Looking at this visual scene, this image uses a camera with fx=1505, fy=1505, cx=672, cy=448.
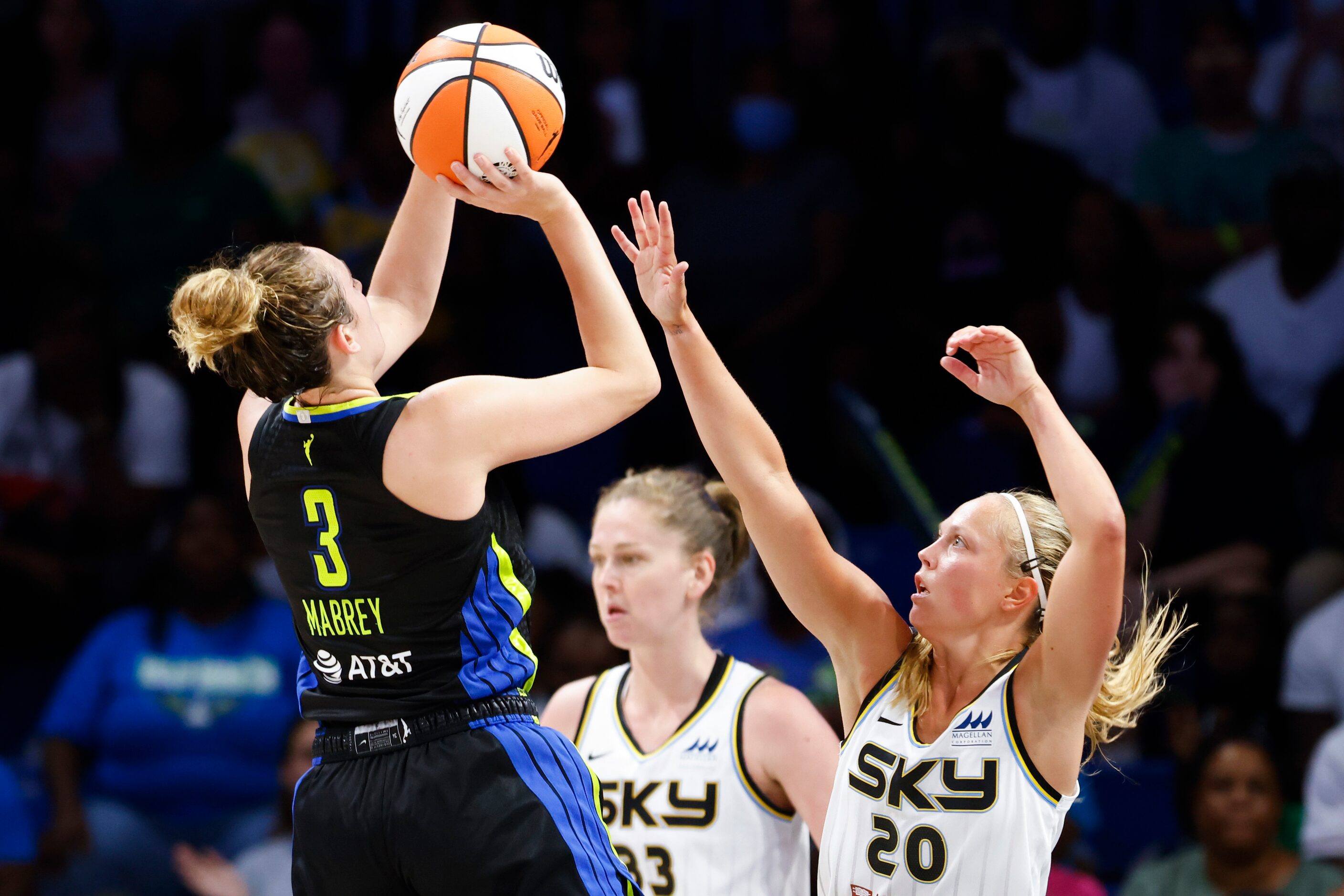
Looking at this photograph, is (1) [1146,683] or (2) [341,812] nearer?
(2) [341,812]

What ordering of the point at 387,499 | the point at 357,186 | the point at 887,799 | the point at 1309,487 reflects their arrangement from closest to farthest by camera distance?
the point at 387,499, the point at 887,799, the point at 1309,487, the point at 357,186

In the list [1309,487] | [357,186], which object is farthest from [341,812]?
[357,186]

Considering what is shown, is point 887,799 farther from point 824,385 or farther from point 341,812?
point 824,385

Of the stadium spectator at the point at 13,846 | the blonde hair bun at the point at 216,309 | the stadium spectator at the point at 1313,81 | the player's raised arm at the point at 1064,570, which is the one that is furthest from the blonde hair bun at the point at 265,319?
the stadium spectator at the point at 1313,81

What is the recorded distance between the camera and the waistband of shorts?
112 inches

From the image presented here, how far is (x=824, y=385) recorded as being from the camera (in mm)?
7453

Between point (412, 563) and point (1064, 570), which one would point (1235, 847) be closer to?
point (1064, 570)

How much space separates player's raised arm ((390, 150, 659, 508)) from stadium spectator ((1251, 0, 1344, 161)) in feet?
20.6

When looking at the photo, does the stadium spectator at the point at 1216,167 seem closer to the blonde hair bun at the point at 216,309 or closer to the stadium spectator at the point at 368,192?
the stadium spectator at the point at 368,192

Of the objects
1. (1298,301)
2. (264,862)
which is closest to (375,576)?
(264,862)

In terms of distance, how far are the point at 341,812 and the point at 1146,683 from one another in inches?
65.8

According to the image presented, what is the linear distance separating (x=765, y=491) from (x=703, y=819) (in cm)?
101

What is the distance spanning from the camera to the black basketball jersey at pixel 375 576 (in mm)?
2803

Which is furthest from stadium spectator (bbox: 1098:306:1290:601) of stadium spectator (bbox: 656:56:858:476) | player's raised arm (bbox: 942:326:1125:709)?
player's raised arm (bbox: 942:326:1125:709)
